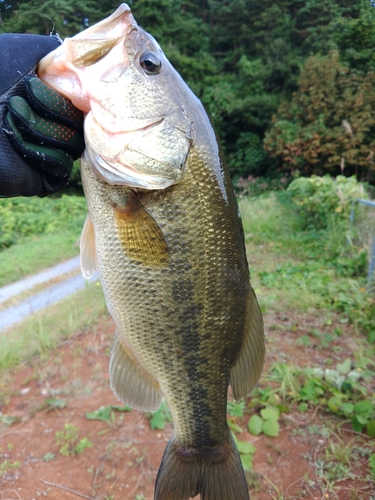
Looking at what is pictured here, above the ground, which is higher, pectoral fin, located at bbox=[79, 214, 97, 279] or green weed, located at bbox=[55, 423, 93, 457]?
pectoral fin, located at bbox=[79, 214, 97, 279]

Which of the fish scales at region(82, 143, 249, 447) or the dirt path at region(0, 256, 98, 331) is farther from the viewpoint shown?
the dirt path at region(0, 256, 98, 331)

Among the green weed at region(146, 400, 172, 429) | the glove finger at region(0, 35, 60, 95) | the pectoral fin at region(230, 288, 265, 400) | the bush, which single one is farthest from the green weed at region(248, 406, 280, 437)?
the bush

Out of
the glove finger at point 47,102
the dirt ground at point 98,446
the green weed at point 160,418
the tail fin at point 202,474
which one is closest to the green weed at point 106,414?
the dirt ground at point 98,446

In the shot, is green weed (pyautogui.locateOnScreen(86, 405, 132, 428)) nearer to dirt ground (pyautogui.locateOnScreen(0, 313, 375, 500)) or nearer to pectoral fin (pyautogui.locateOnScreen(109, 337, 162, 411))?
dirt ground (pyautogui.locateOnScreen(0, 313, 375, 500))

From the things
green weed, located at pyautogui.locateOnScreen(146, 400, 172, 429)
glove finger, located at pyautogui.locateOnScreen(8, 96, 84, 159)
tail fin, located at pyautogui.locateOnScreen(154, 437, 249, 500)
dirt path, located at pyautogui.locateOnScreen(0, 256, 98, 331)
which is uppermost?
glove finger, located at pyautogui.locateOnScreen(8, 96, 84, 159)

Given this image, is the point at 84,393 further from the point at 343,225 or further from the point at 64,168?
the point at 343,225

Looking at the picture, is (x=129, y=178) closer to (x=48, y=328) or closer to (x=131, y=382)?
(x=131, y=382)

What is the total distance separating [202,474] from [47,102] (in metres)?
1.55

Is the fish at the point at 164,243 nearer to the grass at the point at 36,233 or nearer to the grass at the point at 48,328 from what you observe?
the grass at the point at 48,328

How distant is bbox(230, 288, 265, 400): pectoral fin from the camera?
1549 millimetres

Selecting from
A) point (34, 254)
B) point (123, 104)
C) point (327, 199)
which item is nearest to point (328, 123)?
point (327, 199)

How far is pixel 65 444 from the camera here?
275 cm

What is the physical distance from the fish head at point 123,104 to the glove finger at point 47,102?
0.03 metres

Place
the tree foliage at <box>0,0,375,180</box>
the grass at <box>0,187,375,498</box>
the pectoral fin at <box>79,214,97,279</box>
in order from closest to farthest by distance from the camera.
Result: 1. the pectoral fin at <box>79,214,97,279</box>
2. the grass at <box>0,187,375,498</box>
3. the tree foliage at <box>0,0,375,180</box>
